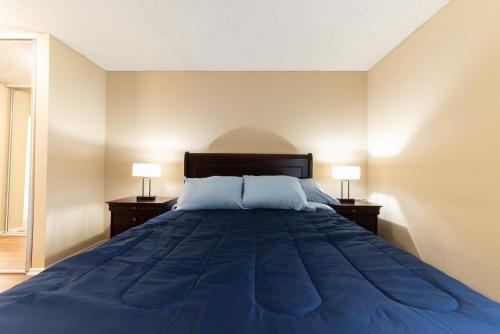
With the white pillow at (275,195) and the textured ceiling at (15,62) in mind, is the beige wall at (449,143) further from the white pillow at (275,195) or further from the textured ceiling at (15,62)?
the textured ceiling at (15,62)

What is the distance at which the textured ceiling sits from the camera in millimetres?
2561

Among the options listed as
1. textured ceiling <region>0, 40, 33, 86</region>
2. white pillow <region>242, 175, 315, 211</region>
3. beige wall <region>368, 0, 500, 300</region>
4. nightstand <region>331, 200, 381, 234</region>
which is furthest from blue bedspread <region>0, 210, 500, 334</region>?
textured ceiling <region>0, 40, 33, 86</region>

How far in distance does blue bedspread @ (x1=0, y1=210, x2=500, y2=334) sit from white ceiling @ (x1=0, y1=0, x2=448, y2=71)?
1.75 metres

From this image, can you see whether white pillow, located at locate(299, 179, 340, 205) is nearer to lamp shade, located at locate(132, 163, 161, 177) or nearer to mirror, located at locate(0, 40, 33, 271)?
lamp shade, located at locate(132, 163, 161, 177)

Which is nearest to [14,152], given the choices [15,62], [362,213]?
[15,62]

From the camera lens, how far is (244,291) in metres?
0.81

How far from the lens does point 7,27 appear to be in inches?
90.7

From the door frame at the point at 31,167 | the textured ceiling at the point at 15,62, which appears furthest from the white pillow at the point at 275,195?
the textured ceiling at the point at 15,62

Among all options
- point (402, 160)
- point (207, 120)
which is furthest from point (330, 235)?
point (207, 120)

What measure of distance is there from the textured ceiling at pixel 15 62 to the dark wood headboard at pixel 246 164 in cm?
192

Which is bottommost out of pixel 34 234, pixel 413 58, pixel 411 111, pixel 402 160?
pixel 34 234

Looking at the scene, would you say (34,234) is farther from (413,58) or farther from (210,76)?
(413,58)

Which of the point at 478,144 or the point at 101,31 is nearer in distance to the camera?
the point at 478,144

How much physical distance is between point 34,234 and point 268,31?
112 inches
